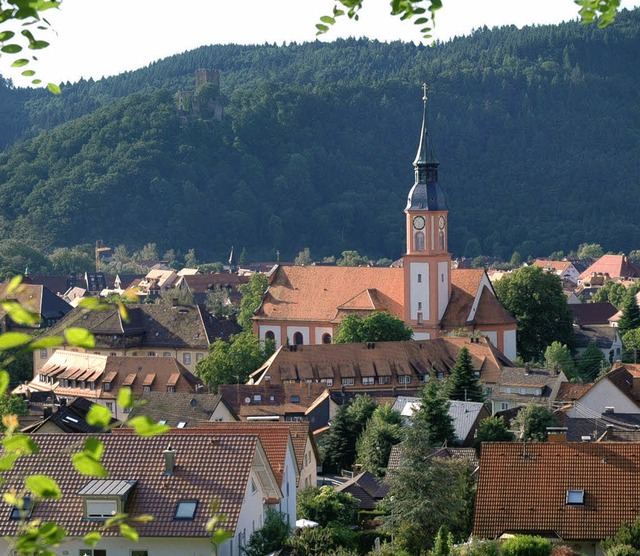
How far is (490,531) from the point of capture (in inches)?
942

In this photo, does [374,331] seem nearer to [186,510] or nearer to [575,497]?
[575,497]

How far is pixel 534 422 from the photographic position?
43688 millimetres

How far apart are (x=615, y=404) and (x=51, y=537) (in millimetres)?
45419

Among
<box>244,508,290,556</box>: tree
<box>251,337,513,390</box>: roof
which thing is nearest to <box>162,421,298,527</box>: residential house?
<box>244,508,290,556</box>: tree

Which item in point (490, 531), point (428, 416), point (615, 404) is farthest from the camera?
point (615, 404)

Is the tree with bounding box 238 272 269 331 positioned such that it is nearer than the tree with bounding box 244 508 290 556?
No

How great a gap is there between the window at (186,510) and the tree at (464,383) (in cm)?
3242

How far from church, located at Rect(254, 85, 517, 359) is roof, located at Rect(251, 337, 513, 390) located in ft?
29.4

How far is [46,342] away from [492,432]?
3965cm

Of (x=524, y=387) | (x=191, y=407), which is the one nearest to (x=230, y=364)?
(x=524, y=387)

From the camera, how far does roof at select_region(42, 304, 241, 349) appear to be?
75250 mm

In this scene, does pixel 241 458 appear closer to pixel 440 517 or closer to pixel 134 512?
pixel 134 512

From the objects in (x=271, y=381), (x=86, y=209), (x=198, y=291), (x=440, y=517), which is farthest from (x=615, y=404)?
(x=86, y=209)

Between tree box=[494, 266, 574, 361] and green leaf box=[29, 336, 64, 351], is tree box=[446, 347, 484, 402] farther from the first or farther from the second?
green leaf box=[29, 336, 64, 351]
